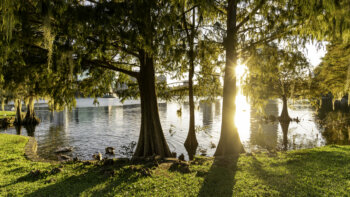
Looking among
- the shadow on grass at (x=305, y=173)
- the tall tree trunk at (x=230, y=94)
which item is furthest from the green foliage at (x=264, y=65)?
the shadow on grass at (x=305, y=173)

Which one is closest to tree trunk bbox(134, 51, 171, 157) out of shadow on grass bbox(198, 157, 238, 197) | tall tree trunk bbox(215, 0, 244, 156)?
tall tree trunk bbox(215, 0, 244, 156)

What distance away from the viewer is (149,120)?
11531 millimetres

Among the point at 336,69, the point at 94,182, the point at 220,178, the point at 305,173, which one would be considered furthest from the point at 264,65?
the point at 336,69

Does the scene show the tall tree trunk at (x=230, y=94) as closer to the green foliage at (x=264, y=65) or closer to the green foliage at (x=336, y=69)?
the green foliage at (x=264, y=65)

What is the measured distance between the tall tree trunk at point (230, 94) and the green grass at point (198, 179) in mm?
1658

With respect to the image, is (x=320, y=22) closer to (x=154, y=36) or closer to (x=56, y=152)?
(x=154, y=36)

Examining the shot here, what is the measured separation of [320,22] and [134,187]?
6.82m

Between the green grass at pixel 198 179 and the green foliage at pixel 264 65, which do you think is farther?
the green foliage at pixel 264 65

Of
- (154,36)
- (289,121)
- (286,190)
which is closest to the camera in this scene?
(286,190)

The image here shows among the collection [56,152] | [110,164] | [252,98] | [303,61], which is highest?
[303,61]

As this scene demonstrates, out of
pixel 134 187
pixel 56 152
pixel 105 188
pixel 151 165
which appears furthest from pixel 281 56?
pixel 56 152

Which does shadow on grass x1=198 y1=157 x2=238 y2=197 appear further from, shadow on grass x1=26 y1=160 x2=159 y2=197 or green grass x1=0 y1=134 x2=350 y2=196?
shadow on grass x1=26 y1=160 x2=159 y2=197

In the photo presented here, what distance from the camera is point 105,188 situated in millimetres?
6039

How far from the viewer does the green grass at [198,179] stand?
572 cm
